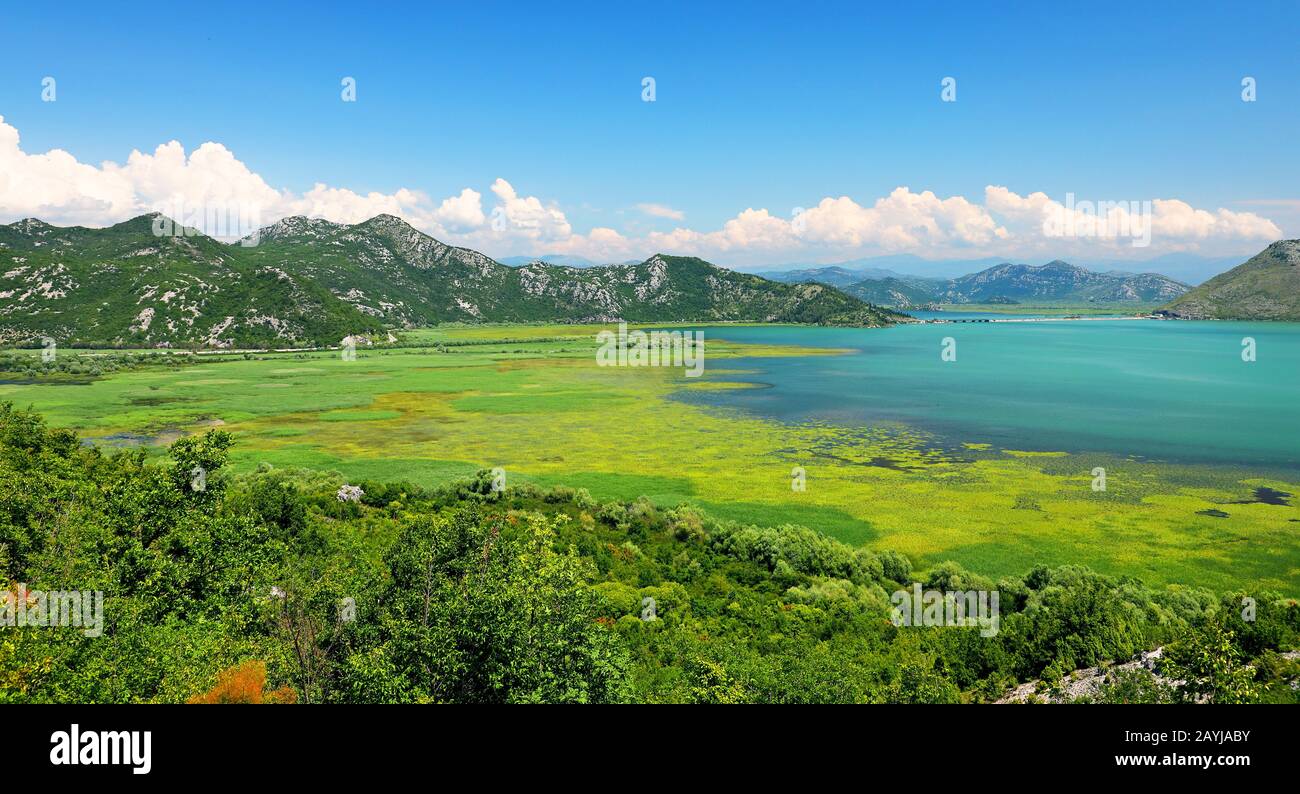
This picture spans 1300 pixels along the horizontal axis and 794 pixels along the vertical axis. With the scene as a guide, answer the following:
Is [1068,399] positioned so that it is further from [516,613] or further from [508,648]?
[508,648]

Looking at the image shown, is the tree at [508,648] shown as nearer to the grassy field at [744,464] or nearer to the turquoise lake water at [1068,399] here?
the grassy field at [744,464]

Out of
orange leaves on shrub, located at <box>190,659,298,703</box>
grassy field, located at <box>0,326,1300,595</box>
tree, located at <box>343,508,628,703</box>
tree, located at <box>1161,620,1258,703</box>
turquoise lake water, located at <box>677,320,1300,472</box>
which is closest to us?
tree, located at <box>1161,620,1258,703</box>

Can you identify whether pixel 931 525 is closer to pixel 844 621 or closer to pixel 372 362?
pixel 844 621

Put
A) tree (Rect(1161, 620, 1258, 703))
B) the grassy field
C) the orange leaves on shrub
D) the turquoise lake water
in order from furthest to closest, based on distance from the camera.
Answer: the turquoise lake water < the grassy field < the orange leaves on shrub < tree (Rect(1161, 620, 1258, 703))

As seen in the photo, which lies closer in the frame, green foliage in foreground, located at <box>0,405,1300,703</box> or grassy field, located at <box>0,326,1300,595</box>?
green foliage in foreground, located at <box>0,405,1300,703</box>

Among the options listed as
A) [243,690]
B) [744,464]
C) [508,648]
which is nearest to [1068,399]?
[744,464]

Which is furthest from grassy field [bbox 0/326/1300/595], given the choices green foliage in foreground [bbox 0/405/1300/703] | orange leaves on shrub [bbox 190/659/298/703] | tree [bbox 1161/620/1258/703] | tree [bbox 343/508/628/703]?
orange leaves on shrub [bbox 190/659/298/703]

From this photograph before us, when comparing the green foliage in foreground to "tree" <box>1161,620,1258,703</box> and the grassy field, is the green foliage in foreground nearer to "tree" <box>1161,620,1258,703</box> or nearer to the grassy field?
"tree" <box>1161,620,1258,703</box>

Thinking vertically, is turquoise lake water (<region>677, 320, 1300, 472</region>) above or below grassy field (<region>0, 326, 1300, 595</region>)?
above
